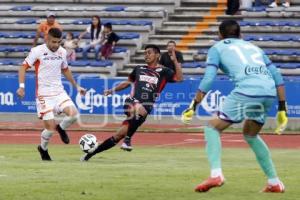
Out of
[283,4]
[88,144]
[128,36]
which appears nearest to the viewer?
[88,144]

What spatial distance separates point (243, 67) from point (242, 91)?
0.30 meters

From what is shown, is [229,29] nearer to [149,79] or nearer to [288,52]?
[149,79]

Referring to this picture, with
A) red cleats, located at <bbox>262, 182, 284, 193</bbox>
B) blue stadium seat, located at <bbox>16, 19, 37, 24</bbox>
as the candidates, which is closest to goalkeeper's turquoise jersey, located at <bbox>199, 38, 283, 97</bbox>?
red cleats, located at <bbox>262, 182, 284, 193</bbox>

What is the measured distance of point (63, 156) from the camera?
61.7ft

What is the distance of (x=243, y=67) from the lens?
12133mm

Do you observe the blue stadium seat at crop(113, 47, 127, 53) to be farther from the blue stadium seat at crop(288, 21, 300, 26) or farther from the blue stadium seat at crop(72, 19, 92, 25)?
the blue stadium seat at crop(288, 21, 300, 26)

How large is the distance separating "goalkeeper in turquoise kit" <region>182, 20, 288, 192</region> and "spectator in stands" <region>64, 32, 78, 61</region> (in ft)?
75.0

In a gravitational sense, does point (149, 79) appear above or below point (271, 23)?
above

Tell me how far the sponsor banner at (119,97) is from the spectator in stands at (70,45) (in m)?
3.54

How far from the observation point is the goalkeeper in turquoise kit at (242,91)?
1202 cm

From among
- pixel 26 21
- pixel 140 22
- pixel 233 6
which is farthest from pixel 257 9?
pixel 26 21

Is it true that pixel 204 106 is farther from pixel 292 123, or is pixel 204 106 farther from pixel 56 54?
pixel 56 54

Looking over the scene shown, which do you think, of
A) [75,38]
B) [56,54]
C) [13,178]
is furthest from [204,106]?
[13,178]

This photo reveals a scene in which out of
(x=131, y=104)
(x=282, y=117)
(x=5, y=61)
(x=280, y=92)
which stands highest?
(x=280, y=92)
